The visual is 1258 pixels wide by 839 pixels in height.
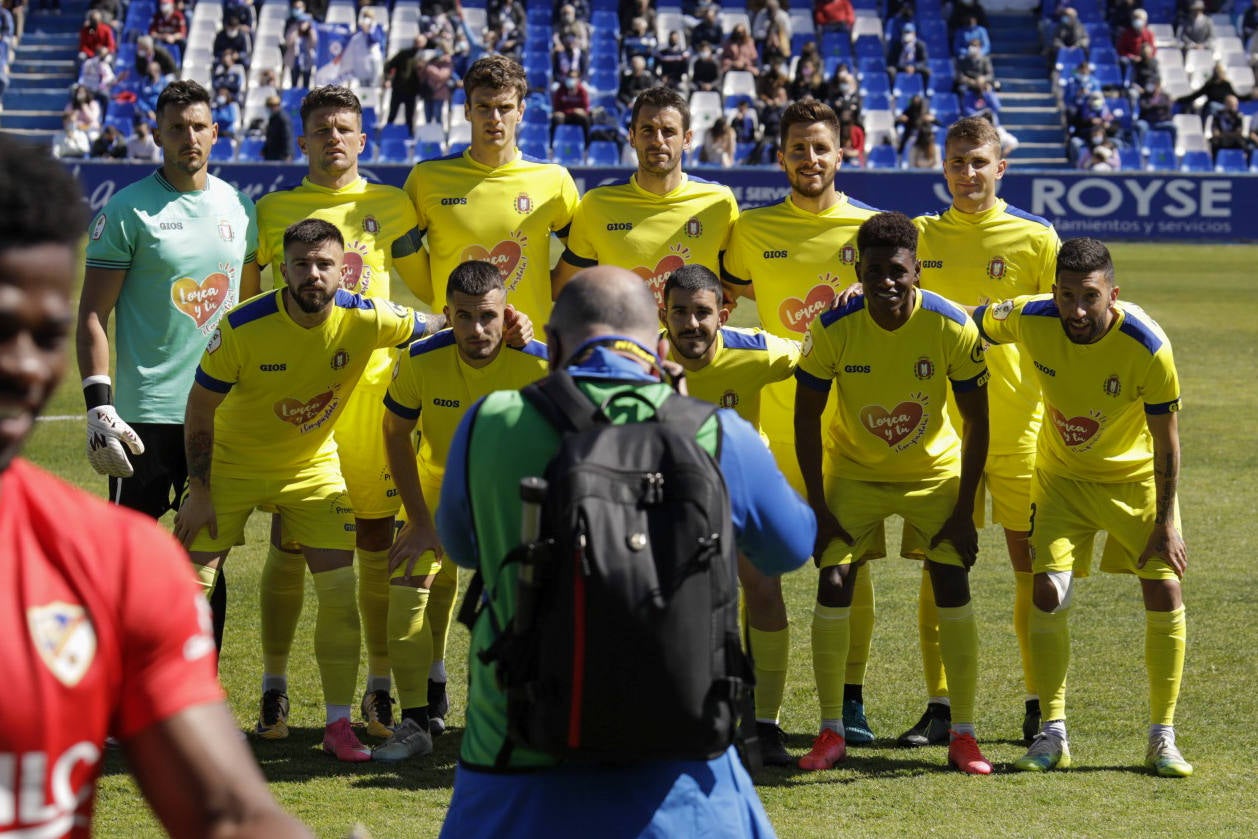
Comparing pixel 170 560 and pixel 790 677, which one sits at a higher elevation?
pixel 170 560

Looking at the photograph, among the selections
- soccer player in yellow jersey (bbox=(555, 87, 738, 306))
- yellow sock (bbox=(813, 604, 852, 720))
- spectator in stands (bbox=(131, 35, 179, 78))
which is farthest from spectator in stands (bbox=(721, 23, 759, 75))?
yellow sock (bbox=(813, 604, 852, 720))

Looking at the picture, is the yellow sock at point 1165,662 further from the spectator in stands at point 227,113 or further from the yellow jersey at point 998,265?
the spectator in stands at point 227,113

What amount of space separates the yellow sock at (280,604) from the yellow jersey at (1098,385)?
2990 millimetres

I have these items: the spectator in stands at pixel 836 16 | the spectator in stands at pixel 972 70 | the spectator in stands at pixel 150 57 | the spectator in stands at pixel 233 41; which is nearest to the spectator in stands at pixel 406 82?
the spectator in stands at pixel 233 41

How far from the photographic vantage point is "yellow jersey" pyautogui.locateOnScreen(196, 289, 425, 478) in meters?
6.25

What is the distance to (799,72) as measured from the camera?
3119 centimetres

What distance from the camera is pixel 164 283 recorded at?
264 inches

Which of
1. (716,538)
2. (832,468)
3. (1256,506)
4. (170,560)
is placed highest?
(170,560)

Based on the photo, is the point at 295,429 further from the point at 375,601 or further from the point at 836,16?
the point at 836,16

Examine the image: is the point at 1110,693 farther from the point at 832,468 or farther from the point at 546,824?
the point at 546,824

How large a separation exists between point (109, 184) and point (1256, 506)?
18.8 metres

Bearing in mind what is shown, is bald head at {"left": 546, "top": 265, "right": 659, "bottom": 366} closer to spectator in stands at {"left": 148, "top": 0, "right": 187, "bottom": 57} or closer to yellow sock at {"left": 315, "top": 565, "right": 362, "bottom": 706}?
yellow sock at {"left": 315, "top": 565, "right": 362, "bottom": 706}

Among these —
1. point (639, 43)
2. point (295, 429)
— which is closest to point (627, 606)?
point (295, 429)

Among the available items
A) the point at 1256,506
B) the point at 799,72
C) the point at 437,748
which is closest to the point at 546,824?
the point at 437,748
